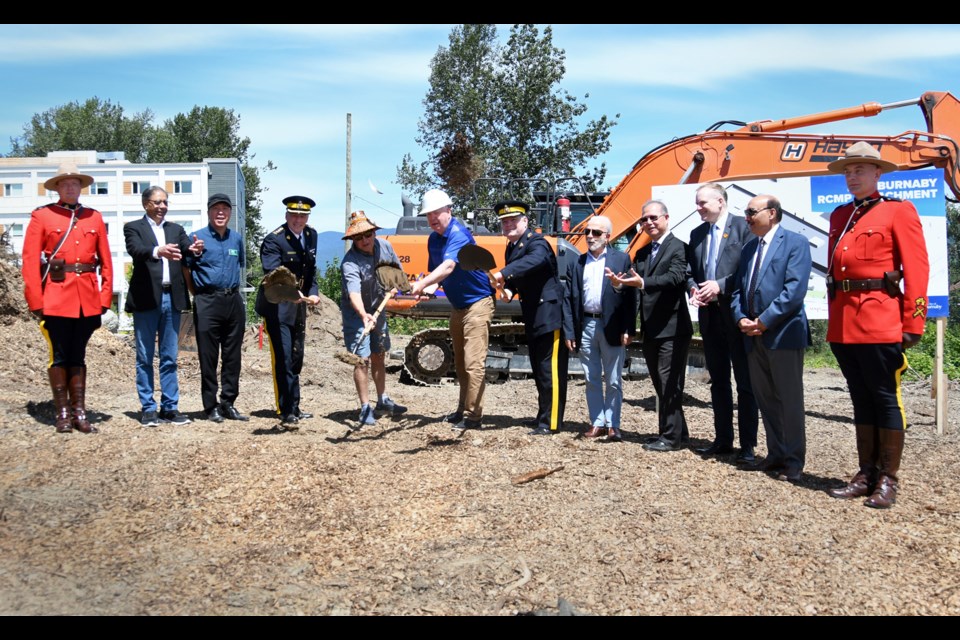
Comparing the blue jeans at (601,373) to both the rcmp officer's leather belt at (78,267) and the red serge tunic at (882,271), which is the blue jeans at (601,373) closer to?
the red serge tunic at (882,271)

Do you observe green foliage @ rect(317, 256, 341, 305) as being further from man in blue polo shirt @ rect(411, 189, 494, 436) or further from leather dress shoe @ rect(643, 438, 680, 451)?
leather dress shoe @ rect(643, 438, 680, 451)

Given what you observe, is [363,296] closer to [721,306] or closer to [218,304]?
[218,304]

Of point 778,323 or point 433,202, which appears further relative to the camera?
point 433,202

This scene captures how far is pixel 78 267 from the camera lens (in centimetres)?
664

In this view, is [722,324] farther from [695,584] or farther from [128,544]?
[128,544]

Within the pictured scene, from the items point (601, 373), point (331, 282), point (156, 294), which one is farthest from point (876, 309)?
point (331, 282)

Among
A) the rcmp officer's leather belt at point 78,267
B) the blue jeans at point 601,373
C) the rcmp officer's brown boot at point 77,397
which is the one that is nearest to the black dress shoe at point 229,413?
the rcmp officer's brown boot at point 77,397

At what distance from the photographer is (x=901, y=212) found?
5082mm

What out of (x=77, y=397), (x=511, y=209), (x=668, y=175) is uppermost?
(x=668, y=175)

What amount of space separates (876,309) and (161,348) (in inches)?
208

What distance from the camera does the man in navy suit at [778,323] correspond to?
18.3 ft

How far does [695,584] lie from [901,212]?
2.66m

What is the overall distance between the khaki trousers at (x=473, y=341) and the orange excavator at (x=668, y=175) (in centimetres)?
381
